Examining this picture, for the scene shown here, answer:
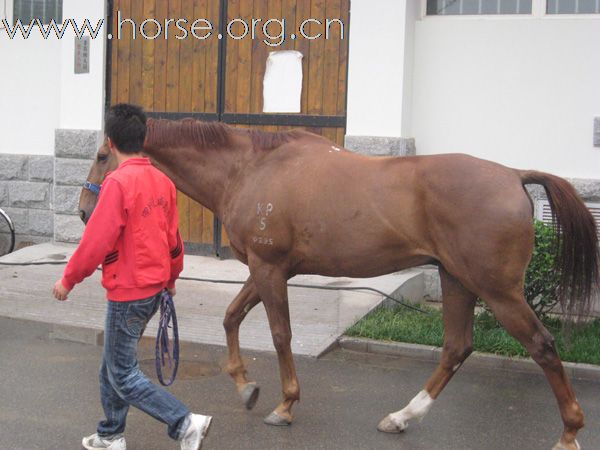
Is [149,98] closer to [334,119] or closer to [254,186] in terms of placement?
[334,119]

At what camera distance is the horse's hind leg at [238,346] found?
583 centimetres

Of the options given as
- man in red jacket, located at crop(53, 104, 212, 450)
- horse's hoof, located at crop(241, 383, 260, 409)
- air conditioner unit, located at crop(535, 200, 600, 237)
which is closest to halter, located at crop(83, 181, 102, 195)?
man in red jacket, located at crop(53, 104, 212, 450)

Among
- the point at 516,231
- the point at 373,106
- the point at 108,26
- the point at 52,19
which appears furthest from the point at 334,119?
the point at 516,231

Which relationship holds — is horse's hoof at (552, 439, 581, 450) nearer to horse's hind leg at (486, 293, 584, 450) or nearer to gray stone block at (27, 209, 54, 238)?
horse's hind leg at (486, 293, 584, 450)

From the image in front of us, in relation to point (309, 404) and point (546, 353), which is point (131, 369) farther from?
point (546, 353)

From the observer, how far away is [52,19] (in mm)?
11586

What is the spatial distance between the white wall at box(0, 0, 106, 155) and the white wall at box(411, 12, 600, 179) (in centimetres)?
405

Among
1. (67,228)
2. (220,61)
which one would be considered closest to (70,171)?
(67,228)

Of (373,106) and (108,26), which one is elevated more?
(108,26)

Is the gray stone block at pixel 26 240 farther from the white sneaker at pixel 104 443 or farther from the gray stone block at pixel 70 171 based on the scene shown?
the white sneaker at pixel 104 443

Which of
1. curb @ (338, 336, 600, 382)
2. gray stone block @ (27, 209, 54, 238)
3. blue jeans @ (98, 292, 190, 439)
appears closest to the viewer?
blue jeans @ (98, 292, 190, 439)

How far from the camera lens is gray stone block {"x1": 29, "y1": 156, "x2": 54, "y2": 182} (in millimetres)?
11695

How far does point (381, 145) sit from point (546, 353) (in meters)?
4.90

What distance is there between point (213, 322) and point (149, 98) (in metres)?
3.79
